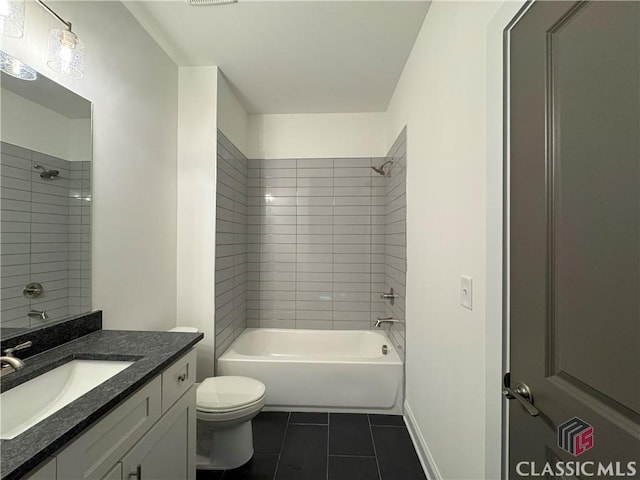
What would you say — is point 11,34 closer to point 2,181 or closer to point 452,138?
point 2,181

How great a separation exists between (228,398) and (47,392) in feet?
3.01

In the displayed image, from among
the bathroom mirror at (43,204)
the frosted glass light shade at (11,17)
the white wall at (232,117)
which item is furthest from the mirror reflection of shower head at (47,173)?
→ the white wall at (232,117)

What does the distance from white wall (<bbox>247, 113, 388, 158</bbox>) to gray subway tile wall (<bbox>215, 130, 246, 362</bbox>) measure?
1.22ft

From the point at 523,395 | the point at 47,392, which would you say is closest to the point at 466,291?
the point at 523,395

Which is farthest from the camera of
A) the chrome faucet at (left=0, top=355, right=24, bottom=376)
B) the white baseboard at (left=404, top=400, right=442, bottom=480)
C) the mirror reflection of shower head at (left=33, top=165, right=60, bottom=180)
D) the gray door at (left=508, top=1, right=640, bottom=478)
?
the white baseboard at (left=404, top=400, right=442, bottom=480)

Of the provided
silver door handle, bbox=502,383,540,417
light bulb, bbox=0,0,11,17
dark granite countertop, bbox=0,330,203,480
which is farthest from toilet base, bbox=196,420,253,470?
light bulb, bbox=0,0,11,17

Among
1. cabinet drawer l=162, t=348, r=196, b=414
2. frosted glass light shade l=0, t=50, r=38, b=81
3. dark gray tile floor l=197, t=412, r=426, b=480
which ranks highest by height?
frosted glass light shade l=0, t=50, r=38, b=81

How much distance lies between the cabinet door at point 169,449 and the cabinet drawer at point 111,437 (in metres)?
0.05

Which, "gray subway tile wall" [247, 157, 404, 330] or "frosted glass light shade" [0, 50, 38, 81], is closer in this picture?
"frosted glass light shade" [0, 50, 38, 81]

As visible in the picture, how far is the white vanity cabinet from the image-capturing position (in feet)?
2.61

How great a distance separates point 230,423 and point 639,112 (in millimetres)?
2007

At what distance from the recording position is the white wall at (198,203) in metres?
2.30

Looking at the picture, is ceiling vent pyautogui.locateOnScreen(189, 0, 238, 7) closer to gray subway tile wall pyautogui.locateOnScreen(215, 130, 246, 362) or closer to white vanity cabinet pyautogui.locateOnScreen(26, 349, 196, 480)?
gray subway tile wall pyautogui.locateOnScreen(215, 130, 246, 362)

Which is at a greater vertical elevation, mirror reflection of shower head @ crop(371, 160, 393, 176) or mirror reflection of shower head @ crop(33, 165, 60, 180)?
mirror reflection of shower head @ crop(371, 160, 393, 176)
